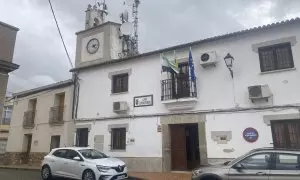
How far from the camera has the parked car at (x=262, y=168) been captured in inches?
256

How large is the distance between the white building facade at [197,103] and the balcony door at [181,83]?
0.05m

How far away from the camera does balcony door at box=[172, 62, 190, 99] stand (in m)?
12.8

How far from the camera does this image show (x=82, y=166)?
10.1 m

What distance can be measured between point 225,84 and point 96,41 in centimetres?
1276

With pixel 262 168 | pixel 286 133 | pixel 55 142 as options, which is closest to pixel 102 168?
pixel 262 168

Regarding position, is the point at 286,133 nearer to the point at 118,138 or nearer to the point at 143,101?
the point at 143,101

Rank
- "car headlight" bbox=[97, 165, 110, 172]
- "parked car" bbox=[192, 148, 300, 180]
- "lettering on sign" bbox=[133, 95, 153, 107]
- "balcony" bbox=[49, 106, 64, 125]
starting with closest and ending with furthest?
1. "parked car" bbox=[192, 148, 300, 180]
2. "car headlight" bbox=[97, 165, 110, 172]
3. "lettering on sign" bbox=[133, 95, 153, 107]
4. "balcony" bbox=[49, 106, 64, 125]

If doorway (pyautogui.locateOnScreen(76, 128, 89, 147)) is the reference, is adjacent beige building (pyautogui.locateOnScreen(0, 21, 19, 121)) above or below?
above

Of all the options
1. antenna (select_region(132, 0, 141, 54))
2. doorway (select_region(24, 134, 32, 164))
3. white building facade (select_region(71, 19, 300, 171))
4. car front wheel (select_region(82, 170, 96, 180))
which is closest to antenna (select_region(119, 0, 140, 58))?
antenna (select_region(132, 0, 141, 54))

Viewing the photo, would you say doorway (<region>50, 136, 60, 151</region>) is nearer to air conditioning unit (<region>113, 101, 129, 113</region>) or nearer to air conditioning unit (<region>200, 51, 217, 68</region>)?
air conditioning unit (<region>113, 101, 129, 113</region>)

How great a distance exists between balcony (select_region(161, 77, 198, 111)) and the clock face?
973 cm

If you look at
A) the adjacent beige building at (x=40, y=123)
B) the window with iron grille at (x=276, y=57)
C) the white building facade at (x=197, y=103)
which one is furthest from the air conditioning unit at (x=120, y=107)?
the window with iron grille at (x=276, y=57)

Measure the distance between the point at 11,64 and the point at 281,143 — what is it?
1105 cm

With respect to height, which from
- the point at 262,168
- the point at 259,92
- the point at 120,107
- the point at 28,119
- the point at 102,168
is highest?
the point at 259,92
